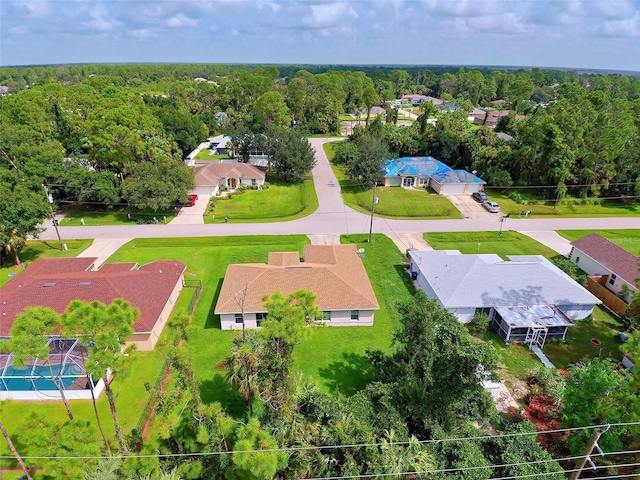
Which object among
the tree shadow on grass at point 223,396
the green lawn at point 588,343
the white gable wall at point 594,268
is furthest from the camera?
the white gable wall at point 594,268

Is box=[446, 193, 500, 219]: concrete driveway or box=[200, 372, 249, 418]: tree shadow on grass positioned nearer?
box=[200, 372, 249, 418]: tree shadow on grass

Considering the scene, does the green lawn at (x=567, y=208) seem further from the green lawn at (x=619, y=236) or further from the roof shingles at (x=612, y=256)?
the roof shingles at (x=612, y=256)

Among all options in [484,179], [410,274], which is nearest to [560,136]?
[484,179]

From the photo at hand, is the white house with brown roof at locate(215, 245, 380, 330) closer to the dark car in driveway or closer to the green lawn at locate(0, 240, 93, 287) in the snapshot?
the green lawn at locate(0, 240, 93, 287)

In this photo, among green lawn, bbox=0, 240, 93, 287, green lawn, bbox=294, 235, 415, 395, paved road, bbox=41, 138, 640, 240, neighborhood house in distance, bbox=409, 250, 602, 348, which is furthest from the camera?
paved road, bbox=41, 138, 640, 240

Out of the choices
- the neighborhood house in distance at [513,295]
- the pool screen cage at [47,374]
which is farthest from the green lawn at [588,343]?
the pool screen cage at [47,374]

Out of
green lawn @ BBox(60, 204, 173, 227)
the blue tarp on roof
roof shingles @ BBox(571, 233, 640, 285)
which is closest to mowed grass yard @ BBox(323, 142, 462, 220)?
the blue tarp on roof

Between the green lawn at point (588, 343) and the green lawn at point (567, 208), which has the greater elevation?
the green lawn at point (567, 208)
